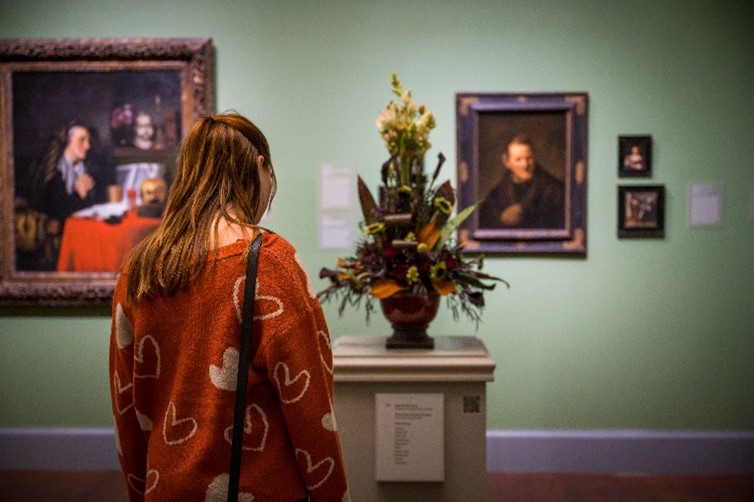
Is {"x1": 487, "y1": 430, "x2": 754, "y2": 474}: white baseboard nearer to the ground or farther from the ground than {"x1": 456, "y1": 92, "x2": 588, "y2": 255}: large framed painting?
nearer to the ground

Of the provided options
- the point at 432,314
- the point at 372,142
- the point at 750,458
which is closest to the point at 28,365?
the point at 372,142

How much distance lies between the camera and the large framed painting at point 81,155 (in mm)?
3330

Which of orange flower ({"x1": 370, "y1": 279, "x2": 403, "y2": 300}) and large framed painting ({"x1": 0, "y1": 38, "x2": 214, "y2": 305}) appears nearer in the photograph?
orange flower ({"x1": 370, "y1": 279, "x2": 403, "y2": 300})

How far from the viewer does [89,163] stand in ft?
11.0

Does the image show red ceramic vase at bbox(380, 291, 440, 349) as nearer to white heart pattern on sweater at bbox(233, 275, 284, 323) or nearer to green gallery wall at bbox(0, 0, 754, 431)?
white heart pattern on sweater at bbox(233, 275, 284, 323)

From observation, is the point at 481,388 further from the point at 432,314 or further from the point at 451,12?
the point at 451,12

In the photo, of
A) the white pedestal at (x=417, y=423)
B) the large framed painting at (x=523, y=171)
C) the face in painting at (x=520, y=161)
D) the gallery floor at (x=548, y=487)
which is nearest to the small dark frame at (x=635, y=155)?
the large framed painting at (x=523, y=171)

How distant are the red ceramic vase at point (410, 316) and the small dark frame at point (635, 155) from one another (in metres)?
1.68

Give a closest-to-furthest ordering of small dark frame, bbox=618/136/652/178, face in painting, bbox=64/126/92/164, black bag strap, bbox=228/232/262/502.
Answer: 1. black bag strap, bbox=228/232/262/502
2. small dark frame, bbox=618/136/652/178
3. face in painting, bbox=64/126/92/164

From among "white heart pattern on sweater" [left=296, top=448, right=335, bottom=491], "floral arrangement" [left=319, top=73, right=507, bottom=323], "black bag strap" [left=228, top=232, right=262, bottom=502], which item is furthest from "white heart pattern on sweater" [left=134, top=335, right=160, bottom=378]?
"floral arrangement" [left=319, top=73, right=507, bottom=323]

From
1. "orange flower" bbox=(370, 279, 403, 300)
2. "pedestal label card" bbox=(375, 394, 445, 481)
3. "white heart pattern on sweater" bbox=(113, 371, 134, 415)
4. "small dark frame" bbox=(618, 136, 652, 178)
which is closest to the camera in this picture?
"white heart pattern on sweater" bbox=(113, 371, 134, 415)

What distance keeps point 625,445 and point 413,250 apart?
2.02m

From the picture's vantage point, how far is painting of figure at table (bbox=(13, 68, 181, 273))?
11.0 feet

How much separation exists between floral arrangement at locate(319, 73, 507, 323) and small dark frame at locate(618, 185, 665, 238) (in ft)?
4.93
